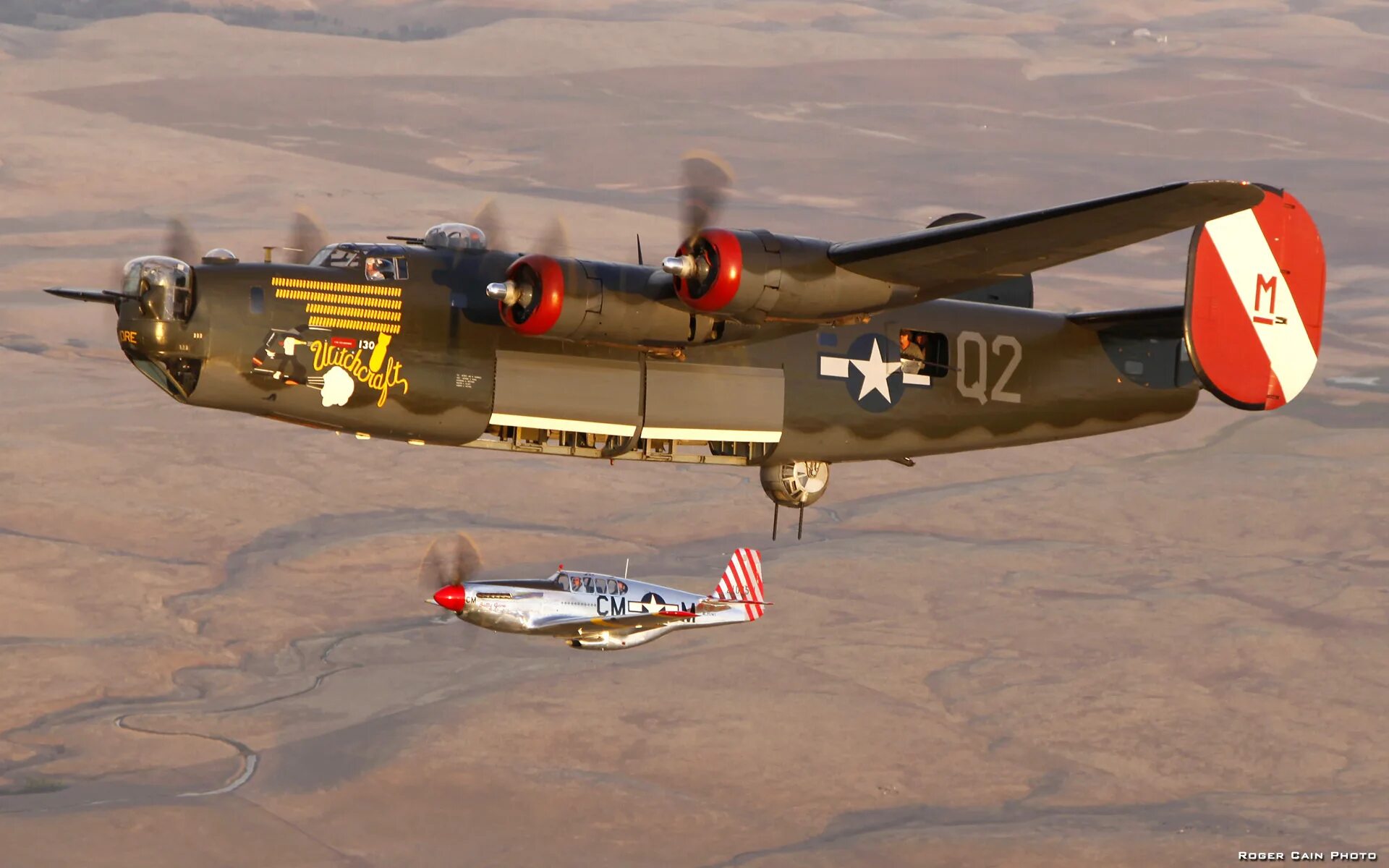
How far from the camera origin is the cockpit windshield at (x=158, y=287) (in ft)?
114

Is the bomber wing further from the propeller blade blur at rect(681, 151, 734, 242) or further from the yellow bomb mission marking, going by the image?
the yellow bomb mission marking

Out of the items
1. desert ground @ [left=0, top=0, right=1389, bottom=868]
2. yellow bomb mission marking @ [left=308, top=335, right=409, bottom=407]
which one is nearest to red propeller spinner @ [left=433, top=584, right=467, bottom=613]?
yellow bomb mission marking @ [left=308, top=335, right=409, bottom=407]

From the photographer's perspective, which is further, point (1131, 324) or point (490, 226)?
point (1131, 324)

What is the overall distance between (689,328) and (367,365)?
585 cm

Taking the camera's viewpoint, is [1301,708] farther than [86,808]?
Yes

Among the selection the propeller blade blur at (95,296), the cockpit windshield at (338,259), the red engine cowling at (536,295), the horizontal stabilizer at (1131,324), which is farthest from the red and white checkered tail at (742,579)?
the propeller blade blur at (95,296)

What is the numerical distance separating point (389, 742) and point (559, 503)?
1636 inches

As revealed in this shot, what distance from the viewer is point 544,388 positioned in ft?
124

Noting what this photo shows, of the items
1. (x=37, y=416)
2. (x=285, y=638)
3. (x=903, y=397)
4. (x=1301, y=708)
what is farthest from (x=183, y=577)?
(x=903, y=397)

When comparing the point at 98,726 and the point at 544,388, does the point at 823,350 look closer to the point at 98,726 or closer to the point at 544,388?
the point at 544,388

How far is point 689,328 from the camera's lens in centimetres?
3750

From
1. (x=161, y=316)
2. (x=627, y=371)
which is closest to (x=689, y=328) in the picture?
(x=627, y=371)

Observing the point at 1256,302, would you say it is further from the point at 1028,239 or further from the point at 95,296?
the point at 95,296

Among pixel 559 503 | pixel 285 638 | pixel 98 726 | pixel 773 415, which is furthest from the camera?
pixel 559 503
